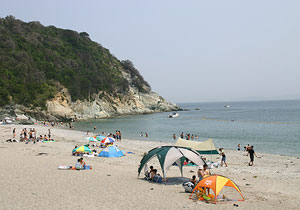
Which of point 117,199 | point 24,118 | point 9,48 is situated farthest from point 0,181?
point 9,48

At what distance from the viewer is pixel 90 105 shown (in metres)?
79.4

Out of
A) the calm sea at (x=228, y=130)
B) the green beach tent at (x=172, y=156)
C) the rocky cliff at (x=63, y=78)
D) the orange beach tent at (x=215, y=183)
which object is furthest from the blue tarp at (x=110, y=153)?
the rocky cliff at (x=63, y=78)

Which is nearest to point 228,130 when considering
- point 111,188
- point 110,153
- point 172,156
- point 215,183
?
point 110,153

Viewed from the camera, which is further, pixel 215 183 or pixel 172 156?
pixel 172 156

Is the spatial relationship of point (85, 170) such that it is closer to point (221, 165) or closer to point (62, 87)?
point (221, 165)

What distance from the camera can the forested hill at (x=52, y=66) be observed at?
63750mm

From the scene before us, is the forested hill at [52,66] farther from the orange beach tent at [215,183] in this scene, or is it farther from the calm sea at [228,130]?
the orange beach tent at [215,183]

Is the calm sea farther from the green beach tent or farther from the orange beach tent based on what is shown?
the orange beach tent

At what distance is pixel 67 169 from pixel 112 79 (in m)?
81.7

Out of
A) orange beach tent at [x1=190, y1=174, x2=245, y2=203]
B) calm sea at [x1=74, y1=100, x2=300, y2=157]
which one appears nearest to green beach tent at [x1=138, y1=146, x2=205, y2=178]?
orange beach tent at [x1=190, y1=174, x2=245, y2=203]

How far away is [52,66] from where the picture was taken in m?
79.6

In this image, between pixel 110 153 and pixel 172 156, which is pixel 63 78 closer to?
pixel 110 153

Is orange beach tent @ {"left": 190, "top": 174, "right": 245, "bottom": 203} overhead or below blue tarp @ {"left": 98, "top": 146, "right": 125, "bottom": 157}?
overhead

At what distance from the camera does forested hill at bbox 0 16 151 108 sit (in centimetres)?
6375
